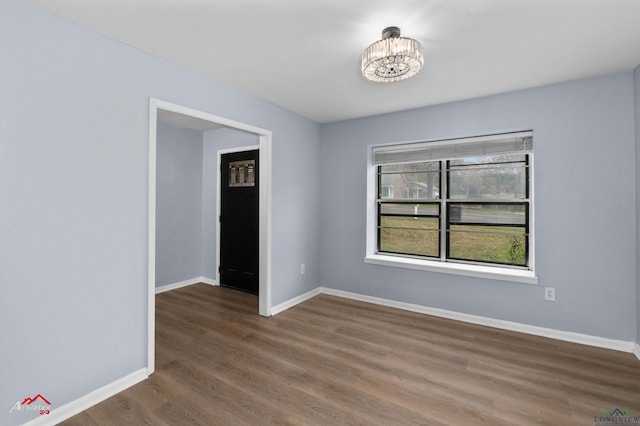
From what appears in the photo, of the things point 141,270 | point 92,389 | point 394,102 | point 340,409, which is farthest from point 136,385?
point 394,102

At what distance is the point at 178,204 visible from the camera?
4602 millimetres

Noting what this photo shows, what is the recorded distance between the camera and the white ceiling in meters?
1.73

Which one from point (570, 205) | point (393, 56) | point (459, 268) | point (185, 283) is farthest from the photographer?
point (185, 283)

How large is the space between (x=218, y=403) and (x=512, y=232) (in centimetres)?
333

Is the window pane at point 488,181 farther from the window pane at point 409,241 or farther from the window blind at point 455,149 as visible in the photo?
the window pane at point 409,241

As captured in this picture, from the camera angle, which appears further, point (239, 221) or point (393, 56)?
point (239, 221)

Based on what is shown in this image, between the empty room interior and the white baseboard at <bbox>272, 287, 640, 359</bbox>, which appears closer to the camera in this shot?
the empty room interior

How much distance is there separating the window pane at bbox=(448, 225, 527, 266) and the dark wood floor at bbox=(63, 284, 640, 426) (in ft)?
2.67

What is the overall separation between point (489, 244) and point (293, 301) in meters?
2.53

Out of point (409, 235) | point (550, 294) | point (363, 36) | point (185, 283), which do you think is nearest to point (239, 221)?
point (185, 283)

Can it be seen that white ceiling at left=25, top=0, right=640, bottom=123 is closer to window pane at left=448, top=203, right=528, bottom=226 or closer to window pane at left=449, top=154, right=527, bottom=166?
window pane at left=449, top=154, right=527, bottom=166

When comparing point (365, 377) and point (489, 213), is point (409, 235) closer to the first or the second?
point (489, 213)

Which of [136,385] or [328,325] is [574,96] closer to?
[328,325]

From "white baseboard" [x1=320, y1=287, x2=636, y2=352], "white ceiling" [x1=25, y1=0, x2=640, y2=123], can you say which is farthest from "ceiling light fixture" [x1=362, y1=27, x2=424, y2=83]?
"white baseboard" [x1=320, y1=287, x2=636, y2=352]
